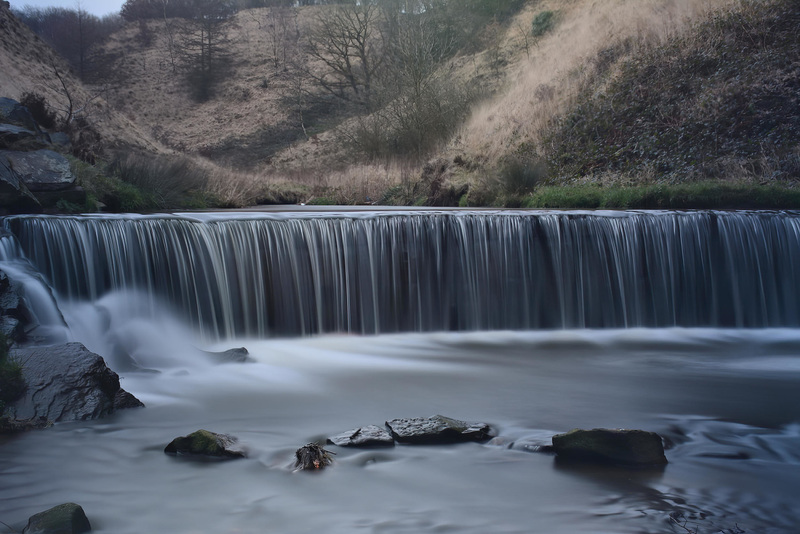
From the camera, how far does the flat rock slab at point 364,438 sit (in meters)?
4.95

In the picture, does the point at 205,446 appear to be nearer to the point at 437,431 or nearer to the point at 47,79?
the point at 437,431

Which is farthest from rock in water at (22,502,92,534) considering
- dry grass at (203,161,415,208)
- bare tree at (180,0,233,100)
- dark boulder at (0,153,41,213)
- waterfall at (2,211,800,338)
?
bare tree at (180,0,233,100)

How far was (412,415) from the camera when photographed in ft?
19.2

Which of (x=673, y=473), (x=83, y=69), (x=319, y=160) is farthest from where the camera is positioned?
(x=83, y=69)

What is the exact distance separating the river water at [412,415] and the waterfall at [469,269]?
0.43 metres

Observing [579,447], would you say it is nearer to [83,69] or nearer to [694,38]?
[694,38]

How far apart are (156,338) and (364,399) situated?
2.98m

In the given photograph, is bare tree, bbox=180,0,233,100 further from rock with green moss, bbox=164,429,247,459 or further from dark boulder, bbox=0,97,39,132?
rock with green moss, bbox=164,429,247,459

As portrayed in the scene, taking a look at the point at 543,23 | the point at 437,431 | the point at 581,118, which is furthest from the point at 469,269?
the point at 543,23

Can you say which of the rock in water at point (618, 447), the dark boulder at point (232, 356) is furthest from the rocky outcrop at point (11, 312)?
the rock in water at point (618, 447)

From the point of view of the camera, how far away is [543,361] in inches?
317

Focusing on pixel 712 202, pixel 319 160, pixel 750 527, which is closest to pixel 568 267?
pixel 712 202

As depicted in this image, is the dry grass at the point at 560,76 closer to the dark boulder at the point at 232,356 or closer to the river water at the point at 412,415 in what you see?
the river water at the point at 412,415

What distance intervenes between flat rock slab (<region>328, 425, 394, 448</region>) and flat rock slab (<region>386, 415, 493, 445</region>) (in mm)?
106
